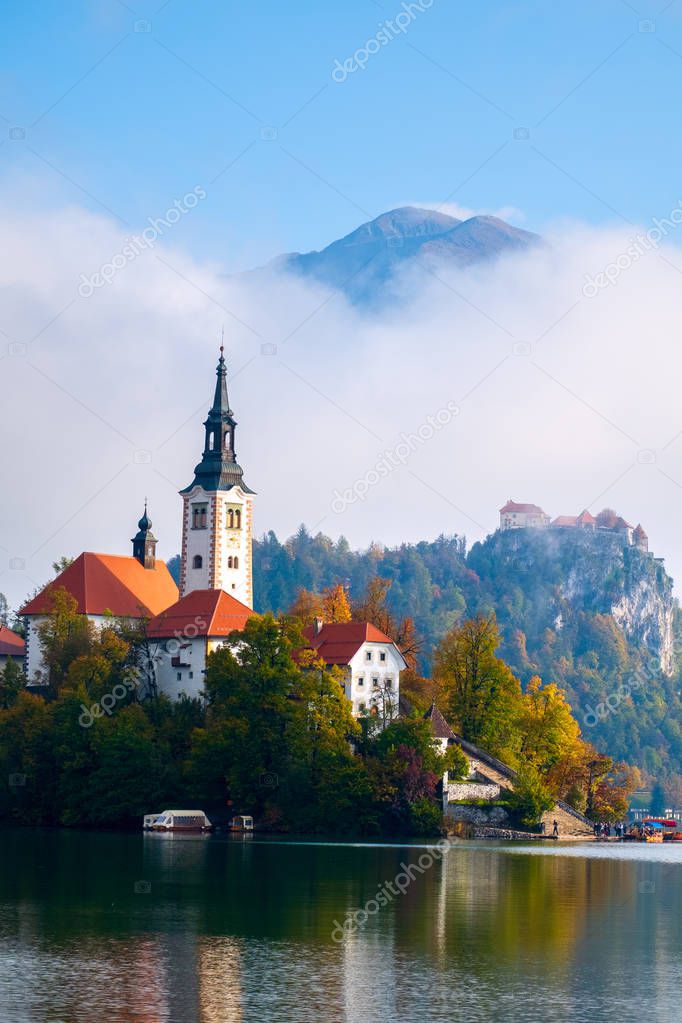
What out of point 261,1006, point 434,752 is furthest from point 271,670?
point 261,1006

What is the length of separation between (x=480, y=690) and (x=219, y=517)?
90.6 ft

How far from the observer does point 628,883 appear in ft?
232

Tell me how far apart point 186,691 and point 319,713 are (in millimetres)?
16468

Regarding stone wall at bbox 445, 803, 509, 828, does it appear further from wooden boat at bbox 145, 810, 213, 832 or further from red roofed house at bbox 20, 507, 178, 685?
red roofed house at bbox 20, 507, 178, 685

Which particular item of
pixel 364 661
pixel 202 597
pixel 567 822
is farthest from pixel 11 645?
pixel 567 822

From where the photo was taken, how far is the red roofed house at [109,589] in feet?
409

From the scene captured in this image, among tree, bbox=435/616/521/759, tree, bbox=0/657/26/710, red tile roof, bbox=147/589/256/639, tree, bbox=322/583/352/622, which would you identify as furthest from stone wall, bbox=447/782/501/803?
tree, bbox=0/657/26/710

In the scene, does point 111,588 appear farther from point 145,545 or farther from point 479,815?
point 479,815

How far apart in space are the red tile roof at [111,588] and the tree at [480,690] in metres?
23.5

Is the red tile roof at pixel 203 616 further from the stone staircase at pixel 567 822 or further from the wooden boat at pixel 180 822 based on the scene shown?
the stone staircase at pixel 567 822

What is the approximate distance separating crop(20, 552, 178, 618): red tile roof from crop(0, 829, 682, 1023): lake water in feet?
161

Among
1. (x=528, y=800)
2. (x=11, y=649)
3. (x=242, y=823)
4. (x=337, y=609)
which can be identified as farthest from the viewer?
(x=337, y=609)

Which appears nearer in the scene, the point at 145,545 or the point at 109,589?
the point at 109,589

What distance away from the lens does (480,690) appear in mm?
115375
